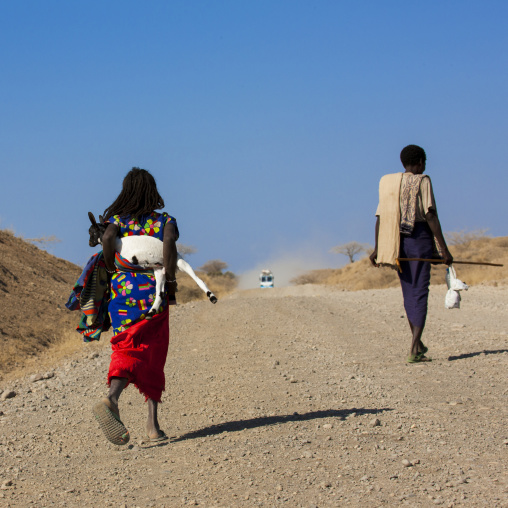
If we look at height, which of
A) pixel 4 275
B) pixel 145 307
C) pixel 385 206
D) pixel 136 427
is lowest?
pixel 136 427

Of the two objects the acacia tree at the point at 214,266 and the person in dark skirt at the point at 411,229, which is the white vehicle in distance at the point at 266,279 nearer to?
the acacia tree at the point at 214,266

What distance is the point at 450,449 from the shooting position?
435 centimetres

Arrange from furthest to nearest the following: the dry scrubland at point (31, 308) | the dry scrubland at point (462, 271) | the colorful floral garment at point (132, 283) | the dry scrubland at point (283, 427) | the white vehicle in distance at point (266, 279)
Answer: the white vehicle in distance at point (266, 279) < the dry scrubland at point (462, 271) < the dry scrubland at point (31, 308) < the colorful floral garment at point (132, 283) < the dry scrubland at point (283, 427)

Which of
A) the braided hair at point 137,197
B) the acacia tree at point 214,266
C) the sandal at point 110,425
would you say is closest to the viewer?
the sandal at point 110,425

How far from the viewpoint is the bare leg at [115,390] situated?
4741 mm

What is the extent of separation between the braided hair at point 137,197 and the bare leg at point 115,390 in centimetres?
120

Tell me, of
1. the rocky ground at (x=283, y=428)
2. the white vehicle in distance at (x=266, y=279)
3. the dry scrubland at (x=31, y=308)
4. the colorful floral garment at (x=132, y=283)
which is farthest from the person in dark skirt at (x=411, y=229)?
the white vehicle in distance at (x=266, y=279)

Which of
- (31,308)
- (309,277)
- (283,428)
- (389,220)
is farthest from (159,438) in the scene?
(309,277)

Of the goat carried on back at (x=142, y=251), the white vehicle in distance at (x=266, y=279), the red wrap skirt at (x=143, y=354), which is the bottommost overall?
the red wrap skirt at (x=143, y=354)

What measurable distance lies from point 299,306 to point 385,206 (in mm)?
6268

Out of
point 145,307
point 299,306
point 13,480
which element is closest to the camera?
point 13,480

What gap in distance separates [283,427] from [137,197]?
199cm

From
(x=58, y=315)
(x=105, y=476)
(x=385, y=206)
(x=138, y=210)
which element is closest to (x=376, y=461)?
(x=105, y=476)

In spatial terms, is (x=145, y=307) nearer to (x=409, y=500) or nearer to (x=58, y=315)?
(x=409, y=500)
